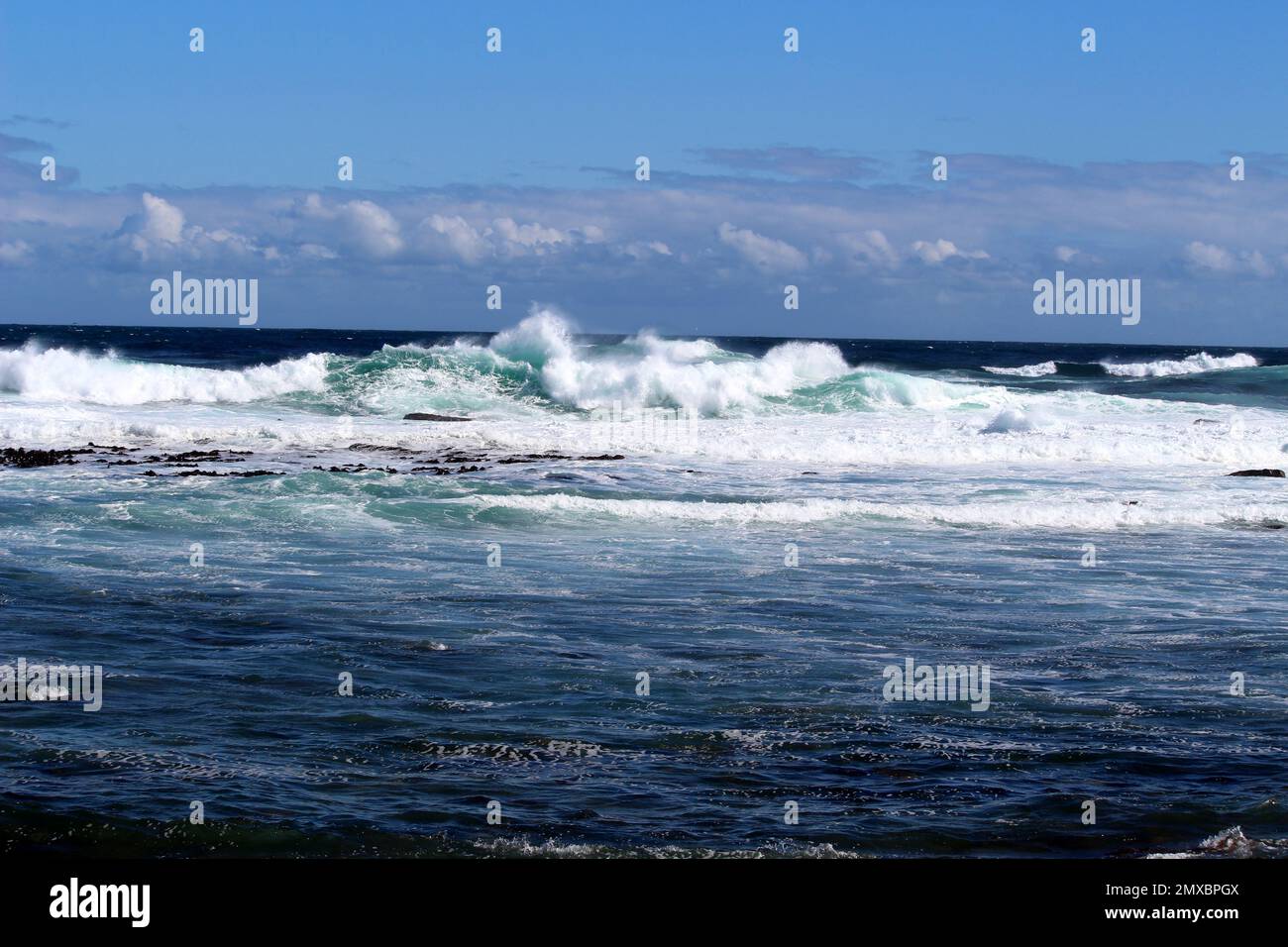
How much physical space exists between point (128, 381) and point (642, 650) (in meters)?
36.1

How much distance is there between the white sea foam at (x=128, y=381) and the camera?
1661 inches

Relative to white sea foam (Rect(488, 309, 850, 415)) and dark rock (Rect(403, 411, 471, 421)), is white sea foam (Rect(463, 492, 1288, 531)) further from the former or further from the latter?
white sea foam (Rect(488, 309, 850, 415))

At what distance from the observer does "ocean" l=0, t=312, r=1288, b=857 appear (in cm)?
694

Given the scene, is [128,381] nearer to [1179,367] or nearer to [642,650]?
[642,650]

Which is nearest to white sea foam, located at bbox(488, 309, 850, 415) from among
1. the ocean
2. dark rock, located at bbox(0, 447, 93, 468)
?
the ocean

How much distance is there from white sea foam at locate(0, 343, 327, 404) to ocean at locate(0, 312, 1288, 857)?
14.3 meters

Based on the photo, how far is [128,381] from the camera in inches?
1676

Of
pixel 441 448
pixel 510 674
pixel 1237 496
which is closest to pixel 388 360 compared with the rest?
pixel 441 448

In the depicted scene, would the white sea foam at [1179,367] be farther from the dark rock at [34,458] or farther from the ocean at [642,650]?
the dark rock at [34,458]

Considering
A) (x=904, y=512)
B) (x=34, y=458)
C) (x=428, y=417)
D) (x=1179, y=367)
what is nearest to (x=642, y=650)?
(x=904, y=512)
